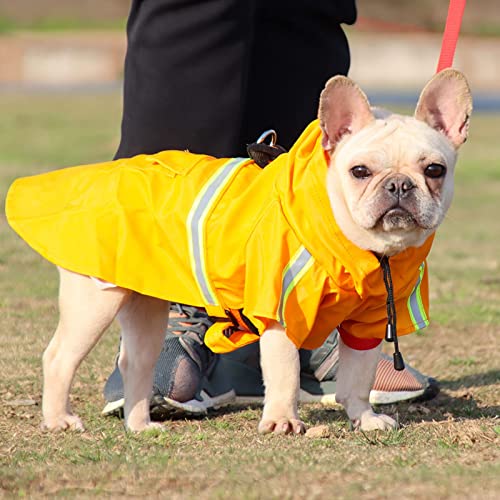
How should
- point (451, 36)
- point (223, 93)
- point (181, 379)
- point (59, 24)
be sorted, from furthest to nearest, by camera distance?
point (59, 24)
point (223, 93)
point (181, 379)
point (451, 36)

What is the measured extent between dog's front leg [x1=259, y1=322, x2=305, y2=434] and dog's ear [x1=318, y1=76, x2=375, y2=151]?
580 millimetres

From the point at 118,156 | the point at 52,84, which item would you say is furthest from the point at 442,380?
the point at 52,84

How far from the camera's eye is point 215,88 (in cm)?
405

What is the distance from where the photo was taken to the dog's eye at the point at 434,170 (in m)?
3.04

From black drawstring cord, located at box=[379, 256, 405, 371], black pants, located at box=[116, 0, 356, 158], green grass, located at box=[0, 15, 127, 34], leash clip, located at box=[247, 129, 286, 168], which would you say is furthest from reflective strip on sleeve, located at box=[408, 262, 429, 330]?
green grass, located at box=[0, 15, 127, 34]

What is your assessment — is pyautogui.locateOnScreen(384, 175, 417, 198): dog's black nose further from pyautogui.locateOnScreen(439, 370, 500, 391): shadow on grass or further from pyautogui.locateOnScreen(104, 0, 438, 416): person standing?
pyautogui.locateOnScreen(439, 370, 500, 391): shadow on grass

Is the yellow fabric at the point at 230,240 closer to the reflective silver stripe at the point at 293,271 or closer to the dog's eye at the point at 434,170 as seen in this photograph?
the reflective silver stripe at the point at 293,271

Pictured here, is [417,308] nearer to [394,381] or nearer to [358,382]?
[358,382]

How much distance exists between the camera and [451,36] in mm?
3568

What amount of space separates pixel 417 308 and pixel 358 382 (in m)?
0.30

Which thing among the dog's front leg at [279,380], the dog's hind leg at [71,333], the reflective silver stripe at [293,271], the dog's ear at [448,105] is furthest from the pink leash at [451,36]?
the dog's hind leg at [71,333]

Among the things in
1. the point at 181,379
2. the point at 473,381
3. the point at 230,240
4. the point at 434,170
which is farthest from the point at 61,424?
the point at 473,381

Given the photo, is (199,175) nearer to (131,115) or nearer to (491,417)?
(131,115)

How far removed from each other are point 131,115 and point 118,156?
0.54 ft
